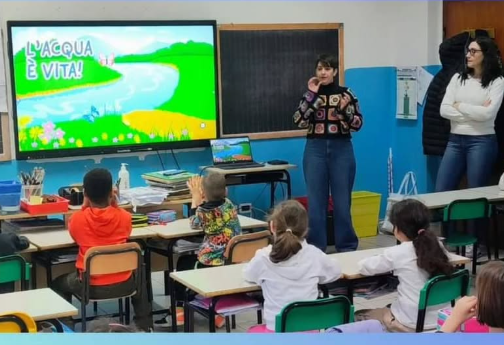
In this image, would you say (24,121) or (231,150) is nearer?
(24,121)

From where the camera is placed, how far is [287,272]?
3.53 m

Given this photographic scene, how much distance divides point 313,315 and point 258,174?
385cm

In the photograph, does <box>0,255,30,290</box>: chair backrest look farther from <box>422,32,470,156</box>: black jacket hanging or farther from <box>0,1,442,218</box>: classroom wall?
<box>422,32,470,156</box>: black jacket hanging

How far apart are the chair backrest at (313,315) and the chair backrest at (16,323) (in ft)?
3.16

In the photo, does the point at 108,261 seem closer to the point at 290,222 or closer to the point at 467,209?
the point at 290,222

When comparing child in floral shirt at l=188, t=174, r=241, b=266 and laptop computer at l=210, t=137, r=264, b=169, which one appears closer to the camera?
child in floral shirt at l=188, t=174, r=241, b=266

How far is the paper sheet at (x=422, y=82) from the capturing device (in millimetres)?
7742

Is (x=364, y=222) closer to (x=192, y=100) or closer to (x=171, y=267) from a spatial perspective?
(x=192, y=100)

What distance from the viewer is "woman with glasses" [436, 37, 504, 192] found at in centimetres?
636

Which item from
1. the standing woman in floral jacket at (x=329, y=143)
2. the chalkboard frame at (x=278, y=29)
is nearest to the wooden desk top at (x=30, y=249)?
the standing woman in floral jacket at (x=329, y=143)

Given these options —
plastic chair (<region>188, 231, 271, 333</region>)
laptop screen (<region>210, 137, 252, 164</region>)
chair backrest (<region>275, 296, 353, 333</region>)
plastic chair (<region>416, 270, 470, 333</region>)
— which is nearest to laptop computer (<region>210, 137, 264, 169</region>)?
laptop screen (<region>210, 137, 252, 164</region>)

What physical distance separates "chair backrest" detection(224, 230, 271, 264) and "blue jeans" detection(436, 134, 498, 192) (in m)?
2.76

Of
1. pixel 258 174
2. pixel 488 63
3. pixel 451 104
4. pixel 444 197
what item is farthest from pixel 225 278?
pixel 488 63

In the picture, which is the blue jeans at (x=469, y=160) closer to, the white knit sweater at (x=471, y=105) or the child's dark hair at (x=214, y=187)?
the white knit sweater at (x=471, y=105)
